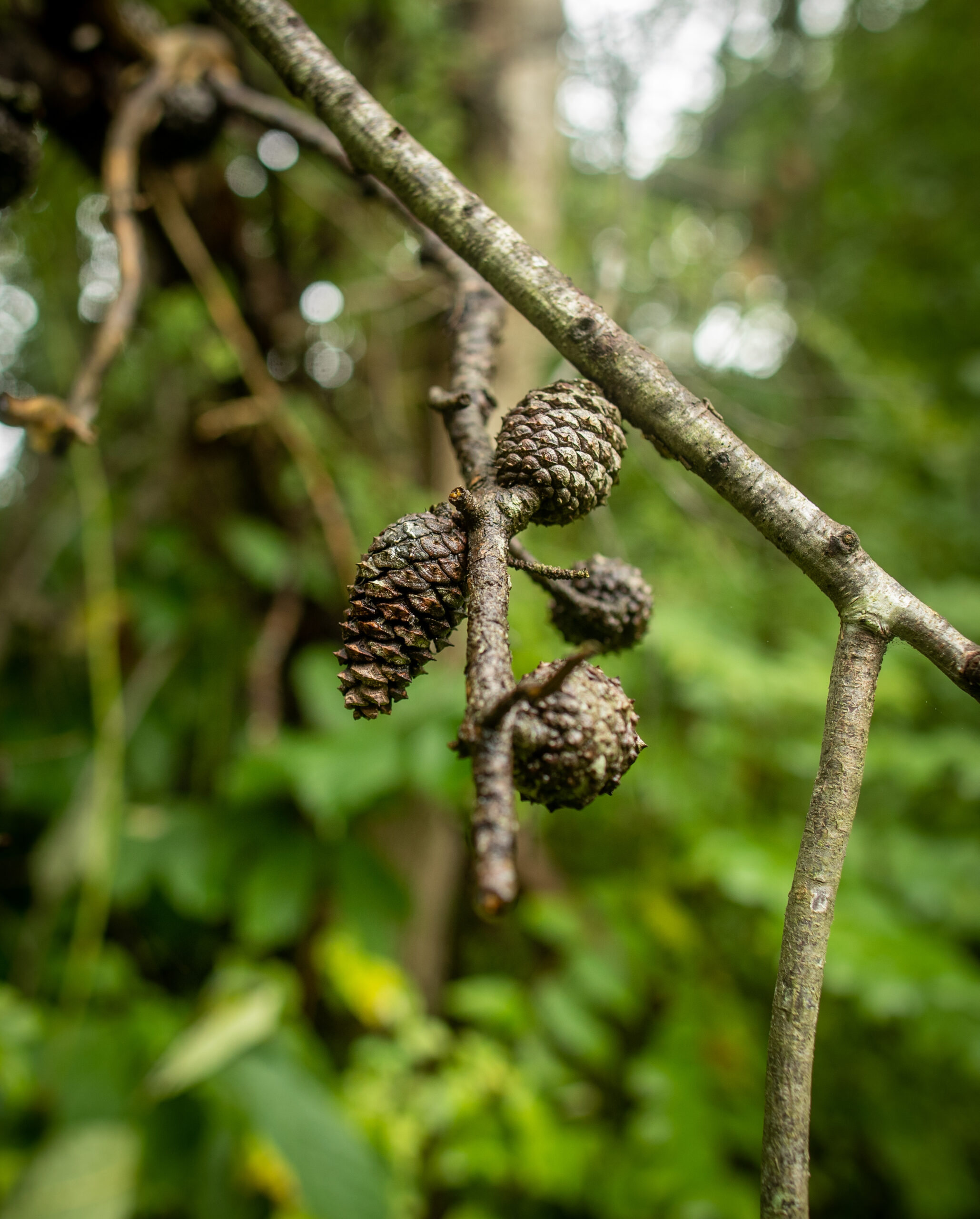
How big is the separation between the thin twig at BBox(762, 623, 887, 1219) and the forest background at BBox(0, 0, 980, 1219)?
72 cm

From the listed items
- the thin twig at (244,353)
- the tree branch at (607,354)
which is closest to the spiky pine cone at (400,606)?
the tree branch at (607,354)

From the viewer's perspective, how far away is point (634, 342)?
488 millimetres

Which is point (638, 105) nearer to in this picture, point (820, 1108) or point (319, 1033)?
point (319, 1033)

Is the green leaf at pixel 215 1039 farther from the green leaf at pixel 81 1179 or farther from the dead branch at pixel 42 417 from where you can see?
the dead branch at pixel 42 417

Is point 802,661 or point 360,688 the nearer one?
point 360,688

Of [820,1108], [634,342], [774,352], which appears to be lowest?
[820,1108]

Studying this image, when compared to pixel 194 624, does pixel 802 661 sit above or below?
above

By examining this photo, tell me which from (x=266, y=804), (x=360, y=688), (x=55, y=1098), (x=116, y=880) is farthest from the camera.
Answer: (x=266, y=804)

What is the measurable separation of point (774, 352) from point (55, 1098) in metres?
4.68

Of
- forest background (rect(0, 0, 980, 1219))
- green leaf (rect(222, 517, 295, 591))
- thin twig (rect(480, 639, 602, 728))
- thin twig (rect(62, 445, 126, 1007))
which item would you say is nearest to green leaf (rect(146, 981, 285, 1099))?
forest background (rect(0, 0, 980, 1219))

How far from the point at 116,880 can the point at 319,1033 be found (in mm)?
926

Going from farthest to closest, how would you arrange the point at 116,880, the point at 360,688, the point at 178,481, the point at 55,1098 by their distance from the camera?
1. the point at 178,481
2. the point at 116,880
3. the point at 55,1098
4. the point at 360,688

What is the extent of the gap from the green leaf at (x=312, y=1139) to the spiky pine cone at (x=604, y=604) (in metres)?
1.40

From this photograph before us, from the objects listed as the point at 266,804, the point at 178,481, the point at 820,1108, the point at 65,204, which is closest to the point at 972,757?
the point at 820,1108
